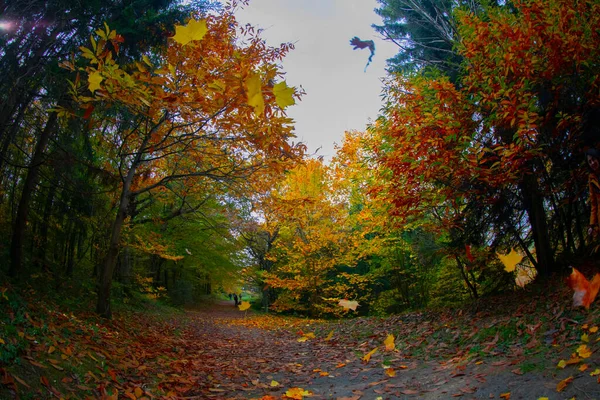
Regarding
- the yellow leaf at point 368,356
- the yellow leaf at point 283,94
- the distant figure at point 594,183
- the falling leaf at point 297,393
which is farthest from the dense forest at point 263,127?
the falling leaf at point 297,393

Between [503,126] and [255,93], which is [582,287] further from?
[255,93]

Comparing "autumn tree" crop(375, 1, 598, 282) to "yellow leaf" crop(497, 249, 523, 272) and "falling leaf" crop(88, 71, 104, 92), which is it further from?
"falling leaf" crop(88, 71, 104, 92)

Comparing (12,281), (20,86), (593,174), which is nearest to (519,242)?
(593,174)

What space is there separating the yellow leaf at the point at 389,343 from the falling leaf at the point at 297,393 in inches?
91.0

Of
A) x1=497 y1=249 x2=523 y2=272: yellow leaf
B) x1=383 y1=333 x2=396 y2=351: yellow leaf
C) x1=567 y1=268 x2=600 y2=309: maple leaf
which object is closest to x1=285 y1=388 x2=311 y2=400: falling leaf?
x1=383 y1=333 x2=396 y2=351: yellow leaf

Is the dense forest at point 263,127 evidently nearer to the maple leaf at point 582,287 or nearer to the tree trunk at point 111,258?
the tree trunk at point 111,258

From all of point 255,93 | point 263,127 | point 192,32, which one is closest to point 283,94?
point 255,93

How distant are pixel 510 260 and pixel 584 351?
392 cm

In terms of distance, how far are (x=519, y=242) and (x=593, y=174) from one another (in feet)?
10.0

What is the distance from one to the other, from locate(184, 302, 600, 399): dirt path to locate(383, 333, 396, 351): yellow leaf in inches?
4.3

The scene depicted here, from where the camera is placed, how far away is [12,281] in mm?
5570

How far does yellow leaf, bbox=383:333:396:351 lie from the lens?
17.3ft

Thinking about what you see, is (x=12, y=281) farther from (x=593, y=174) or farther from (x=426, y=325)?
(x=593, y=174)

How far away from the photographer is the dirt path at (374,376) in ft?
9.05
